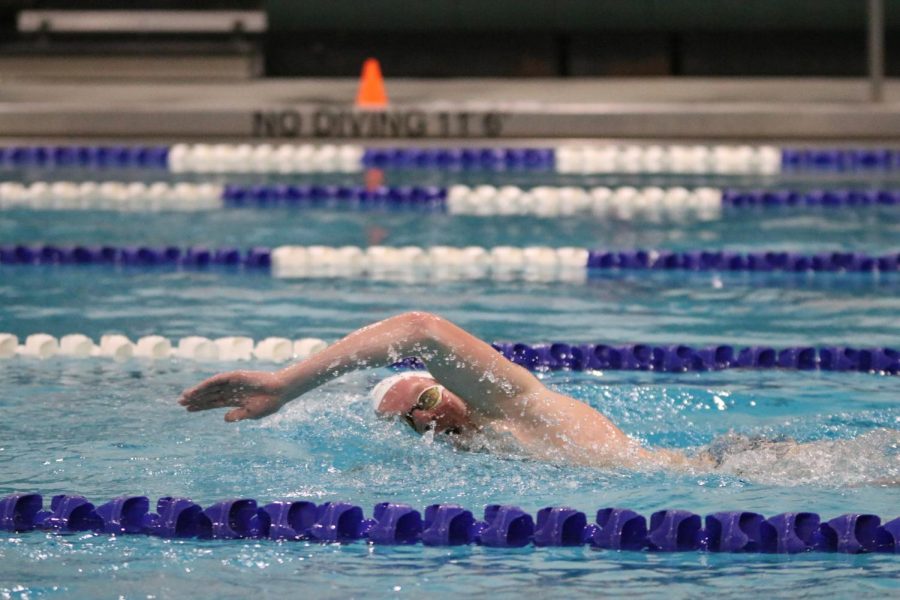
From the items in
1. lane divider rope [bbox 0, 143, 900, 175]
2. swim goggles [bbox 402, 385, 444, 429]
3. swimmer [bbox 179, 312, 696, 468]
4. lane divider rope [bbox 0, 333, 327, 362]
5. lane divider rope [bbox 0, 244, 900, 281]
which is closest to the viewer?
swimmer [bbox 179, 312, 696, 468]

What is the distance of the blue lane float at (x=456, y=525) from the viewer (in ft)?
11.3

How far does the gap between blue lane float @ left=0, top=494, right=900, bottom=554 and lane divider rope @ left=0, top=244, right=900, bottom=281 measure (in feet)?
10.3

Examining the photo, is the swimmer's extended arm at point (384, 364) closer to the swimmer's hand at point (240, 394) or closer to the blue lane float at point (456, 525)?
the swimmer's hand at point (240, 394)

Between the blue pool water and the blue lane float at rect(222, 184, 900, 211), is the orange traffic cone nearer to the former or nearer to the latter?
the blue lane float at rect(222, 184, 900, 211)

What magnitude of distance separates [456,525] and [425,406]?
1.53 feet

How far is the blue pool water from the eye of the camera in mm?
3357

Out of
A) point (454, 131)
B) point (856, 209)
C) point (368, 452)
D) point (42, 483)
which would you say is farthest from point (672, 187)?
point (42, 483)

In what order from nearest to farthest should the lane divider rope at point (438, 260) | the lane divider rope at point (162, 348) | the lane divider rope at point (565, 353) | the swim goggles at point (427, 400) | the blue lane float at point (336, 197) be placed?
1. the swim goggles at point (427, 400)
2. the lane divider rope at point (565, 353)
3. the lane divider rope at point (162, 348)
4. the lane divider rope at point (438, 260)
5. the blue lane float at point (336, 197)

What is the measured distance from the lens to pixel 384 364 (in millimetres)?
3732

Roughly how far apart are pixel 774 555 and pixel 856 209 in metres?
4.90

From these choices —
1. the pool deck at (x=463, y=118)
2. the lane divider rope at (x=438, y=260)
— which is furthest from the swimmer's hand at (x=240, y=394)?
the pool deck at (x=463, y=118)

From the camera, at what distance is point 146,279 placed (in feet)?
21.7

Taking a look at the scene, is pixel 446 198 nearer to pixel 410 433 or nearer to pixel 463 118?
pixel 463 118

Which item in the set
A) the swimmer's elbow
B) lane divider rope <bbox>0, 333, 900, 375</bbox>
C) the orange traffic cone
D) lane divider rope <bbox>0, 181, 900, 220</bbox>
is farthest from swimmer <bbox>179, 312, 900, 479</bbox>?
the orange traffic cone
